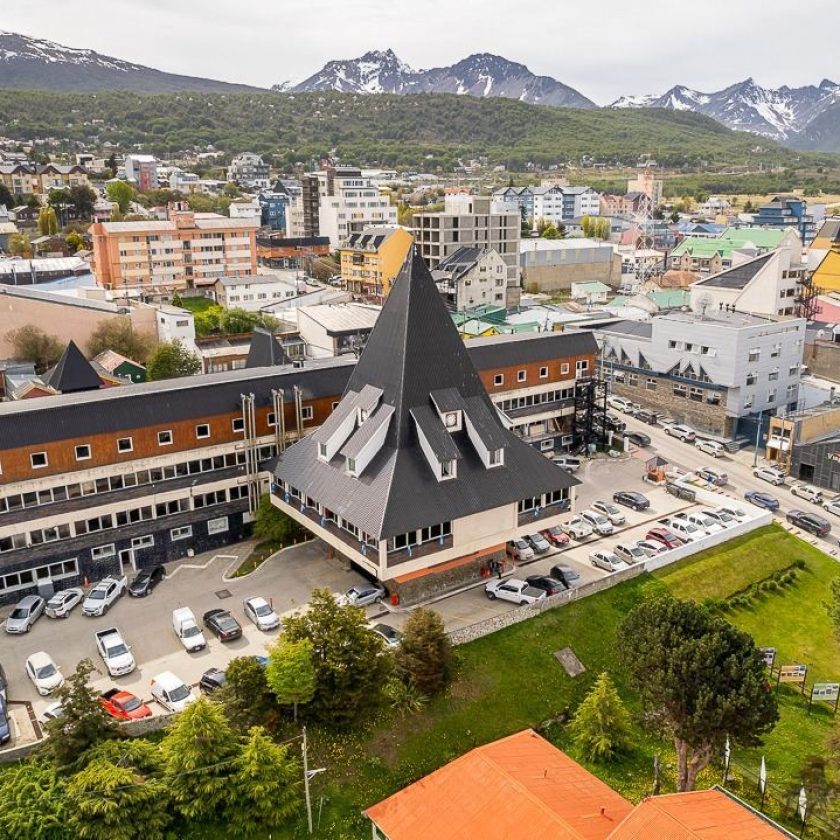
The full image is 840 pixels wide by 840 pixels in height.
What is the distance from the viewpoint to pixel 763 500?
51688 millimetres

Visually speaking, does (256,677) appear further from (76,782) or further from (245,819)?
(76,782)

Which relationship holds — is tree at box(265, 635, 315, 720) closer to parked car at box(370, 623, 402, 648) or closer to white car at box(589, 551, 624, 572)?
parked car at box(370, 623, 402, 648)

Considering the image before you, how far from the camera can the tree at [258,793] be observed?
24.1 metres

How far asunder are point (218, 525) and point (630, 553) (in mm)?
22656

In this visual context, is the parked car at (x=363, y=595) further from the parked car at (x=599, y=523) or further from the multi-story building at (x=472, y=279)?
the multi-story building at (x=472, y=279)

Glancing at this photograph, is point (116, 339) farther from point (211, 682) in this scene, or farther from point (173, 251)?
point (211, 682)

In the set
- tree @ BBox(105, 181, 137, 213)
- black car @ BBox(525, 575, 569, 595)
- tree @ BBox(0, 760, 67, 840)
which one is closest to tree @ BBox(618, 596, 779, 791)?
black car @ BBox(525, 575, 569, 595)

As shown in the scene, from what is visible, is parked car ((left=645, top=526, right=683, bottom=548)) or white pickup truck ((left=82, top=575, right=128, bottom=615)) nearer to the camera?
white pickup truck ((left=82, top=575, right=128, bottom=615))

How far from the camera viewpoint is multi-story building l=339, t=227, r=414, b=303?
10781 cm

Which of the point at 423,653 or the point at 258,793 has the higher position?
the point at 423,653

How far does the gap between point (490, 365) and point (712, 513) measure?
16831 mm

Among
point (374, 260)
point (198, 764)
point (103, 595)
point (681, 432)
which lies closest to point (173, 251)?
point (374, 260)

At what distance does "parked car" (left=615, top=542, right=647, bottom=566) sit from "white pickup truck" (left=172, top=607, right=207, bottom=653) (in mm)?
22136

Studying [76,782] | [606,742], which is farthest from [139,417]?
[606,742]
